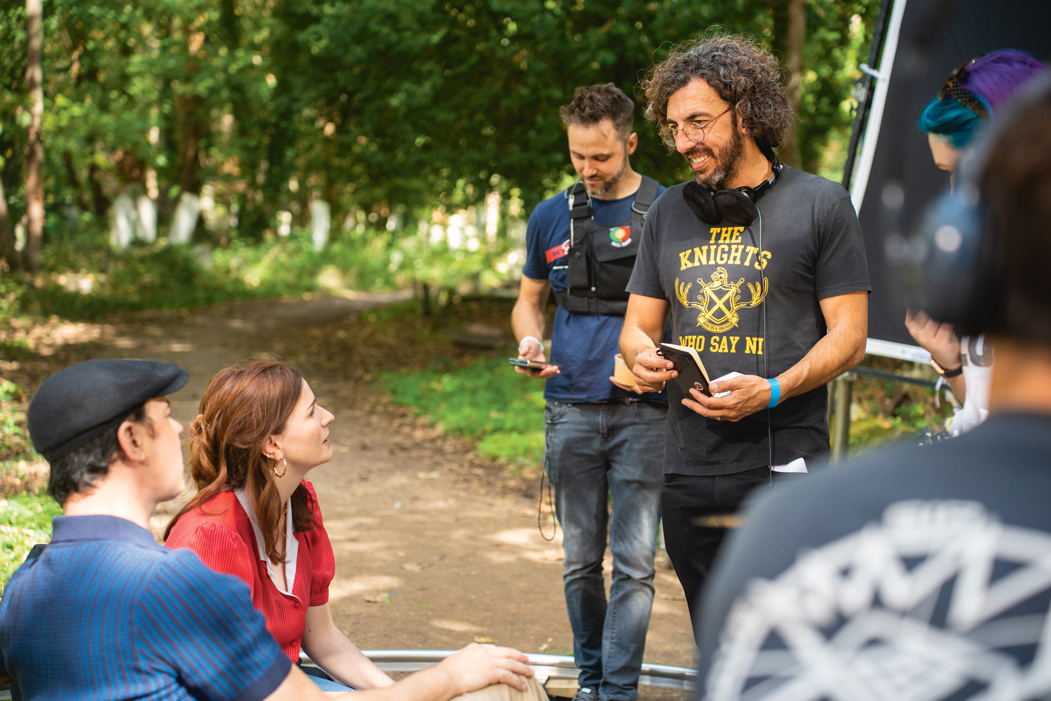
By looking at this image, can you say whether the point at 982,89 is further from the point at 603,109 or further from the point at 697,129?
the point at 603,109

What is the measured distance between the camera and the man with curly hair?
2600mm

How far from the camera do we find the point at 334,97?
1255 centimetres

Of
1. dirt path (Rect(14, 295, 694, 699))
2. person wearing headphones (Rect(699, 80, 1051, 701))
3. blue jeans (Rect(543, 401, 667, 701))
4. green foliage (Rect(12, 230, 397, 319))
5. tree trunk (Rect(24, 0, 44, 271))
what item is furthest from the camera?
green foliage (Rect(12, 230, 397, 319))

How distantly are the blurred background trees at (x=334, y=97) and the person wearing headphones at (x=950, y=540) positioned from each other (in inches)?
152

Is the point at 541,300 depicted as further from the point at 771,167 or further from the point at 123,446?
the point at 123,446

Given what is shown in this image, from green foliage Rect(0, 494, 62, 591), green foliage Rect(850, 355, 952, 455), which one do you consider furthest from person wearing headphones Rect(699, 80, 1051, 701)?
green foliage Rect(850, 355, 952, 455)

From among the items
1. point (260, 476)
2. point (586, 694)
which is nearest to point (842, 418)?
point (586, 694)

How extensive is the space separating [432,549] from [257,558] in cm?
354

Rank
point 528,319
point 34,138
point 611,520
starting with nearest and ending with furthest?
point 611,520
point 528,319
point 34,138

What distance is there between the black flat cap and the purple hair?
214 centimetres

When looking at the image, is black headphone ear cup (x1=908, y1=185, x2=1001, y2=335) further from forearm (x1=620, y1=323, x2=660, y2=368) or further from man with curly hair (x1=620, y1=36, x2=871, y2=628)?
forearm (x1=620, y1=323, x2=660, y2=368)

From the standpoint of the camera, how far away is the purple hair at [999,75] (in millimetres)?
2270

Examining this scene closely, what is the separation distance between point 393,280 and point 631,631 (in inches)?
901

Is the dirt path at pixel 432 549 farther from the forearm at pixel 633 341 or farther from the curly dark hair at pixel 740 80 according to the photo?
the curly dark hair at pixel 740 80
